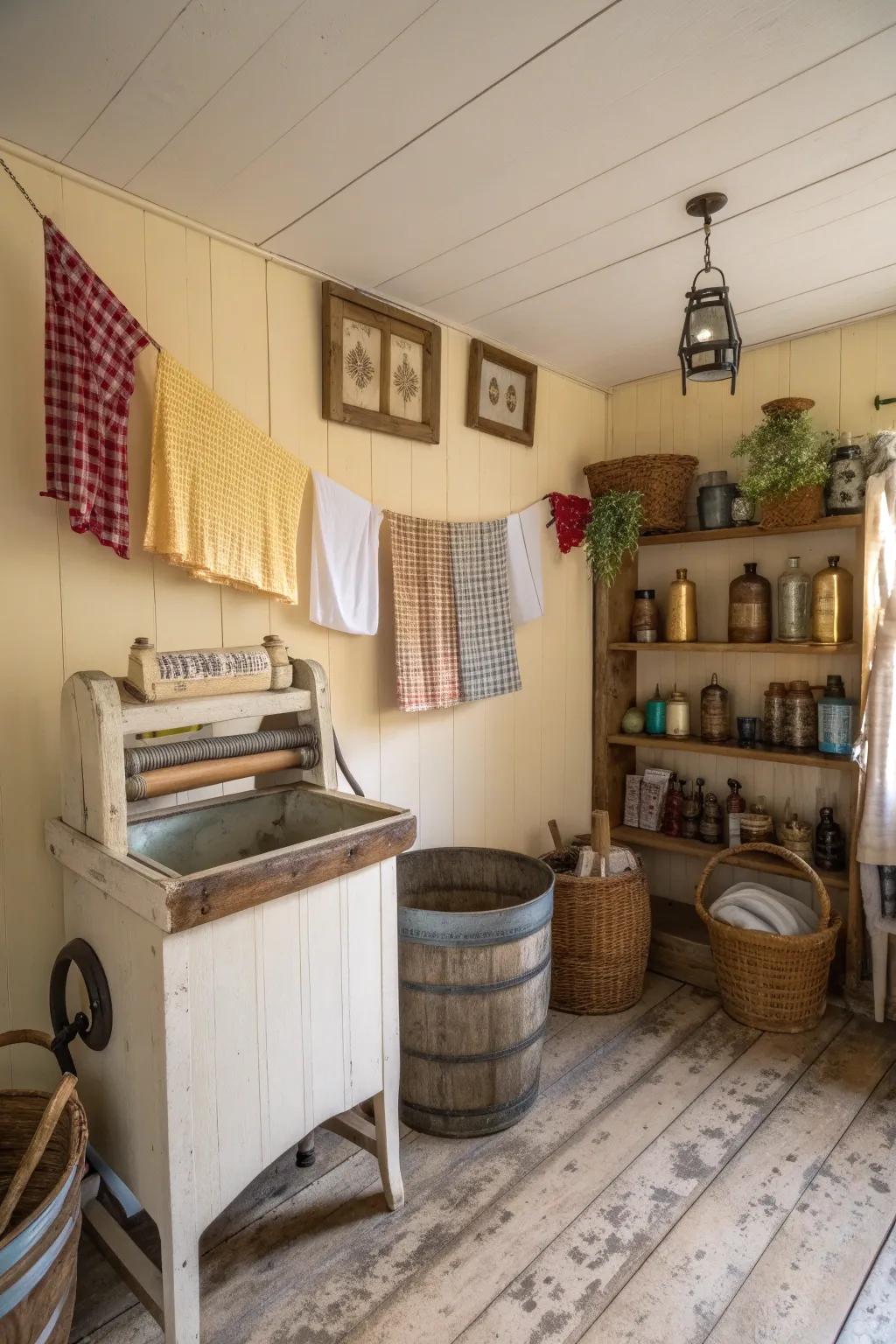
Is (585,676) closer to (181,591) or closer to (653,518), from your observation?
(653,518)

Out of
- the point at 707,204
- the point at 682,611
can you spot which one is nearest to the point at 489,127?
the point at 707,204

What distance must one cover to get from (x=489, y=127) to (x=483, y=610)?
4.49 ft

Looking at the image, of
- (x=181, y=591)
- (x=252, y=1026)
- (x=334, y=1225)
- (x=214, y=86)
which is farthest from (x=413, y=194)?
(x=334, y=1225)

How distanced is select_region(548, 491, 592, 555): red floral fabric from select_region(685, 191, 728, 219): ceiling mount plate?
45.7 inches

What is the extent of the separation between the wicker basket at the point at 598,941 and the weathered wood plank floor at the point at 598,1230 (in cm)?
33

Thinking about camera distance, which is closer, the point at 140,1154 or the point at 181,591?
the point at 140,1154

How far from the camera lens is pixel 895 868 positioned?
2377 millimetres

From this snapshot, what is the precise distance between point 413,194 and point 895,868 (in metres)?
2.34

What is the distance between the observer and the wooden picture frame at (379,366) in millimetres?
2172

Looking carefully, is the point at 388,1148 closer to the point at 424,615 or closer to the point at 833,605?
the point at 424,615

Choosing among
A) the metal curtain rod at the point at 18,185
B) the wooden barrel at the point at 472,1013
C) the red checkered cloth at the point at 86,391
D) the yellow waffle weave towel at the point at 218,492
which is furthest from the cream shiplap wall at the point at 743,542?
the metal curtain rod at the point at 18,185

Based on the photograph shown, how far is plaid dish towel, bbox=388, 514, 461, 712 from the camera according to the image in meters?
2.32

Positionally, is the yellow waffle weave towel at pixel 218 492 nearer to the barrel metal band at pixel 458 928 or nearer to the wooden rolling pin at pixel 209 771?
the wooden rolling pin at pixel 209 771

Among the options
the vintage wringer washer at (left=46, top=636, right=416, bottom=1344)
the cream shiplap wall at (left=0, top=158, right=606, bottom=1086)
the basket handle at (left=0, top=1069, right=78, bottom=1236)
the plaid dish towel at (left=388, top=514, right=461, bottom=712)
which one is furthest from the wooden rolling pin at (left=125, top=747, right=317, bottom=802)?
the plaid dish towel at (left=388, top=514, right=461, bottom=712)
